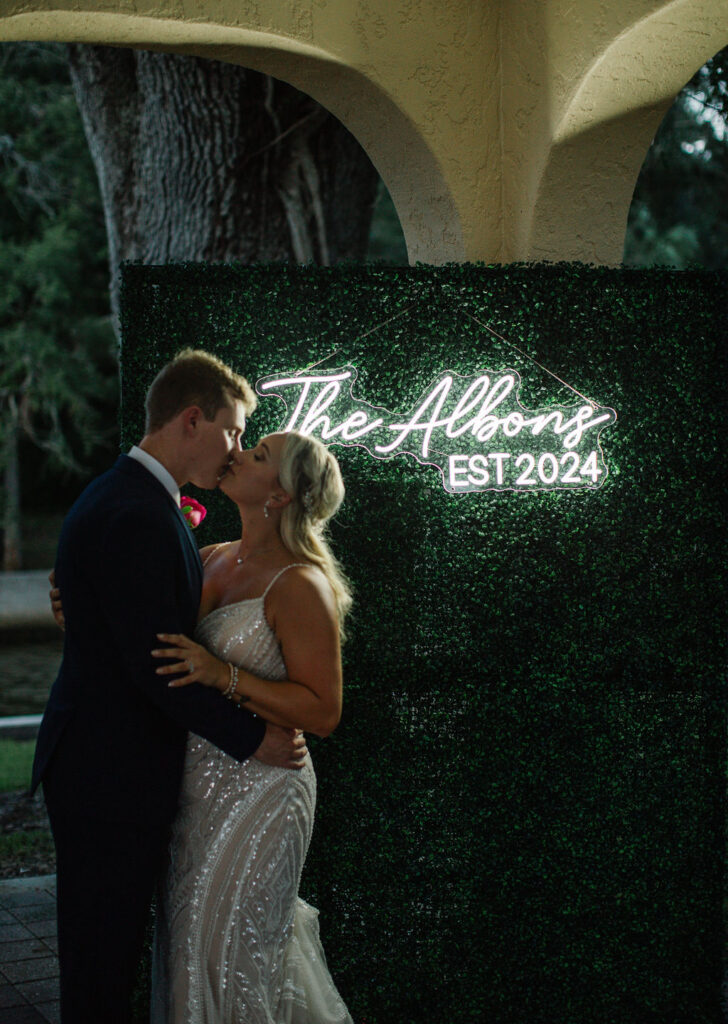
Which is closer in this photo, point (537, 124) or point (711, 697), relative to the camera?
point (711, 697)

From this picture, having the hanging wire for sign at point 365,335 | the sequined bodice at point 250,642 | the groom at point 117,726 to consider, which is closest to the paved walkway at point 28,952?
the groom at point 117,726

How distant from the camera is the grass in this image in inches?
330

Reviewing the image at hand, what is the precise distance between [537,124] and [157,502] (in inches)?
104

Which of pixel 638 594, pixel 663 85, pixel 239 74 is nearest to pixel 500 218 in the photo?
pixel 663 85

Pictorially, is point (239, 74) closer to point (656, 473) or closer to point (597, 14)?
point (597, 14)

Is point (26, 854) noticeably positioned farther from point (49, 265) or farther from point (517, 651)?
point (49, 265)

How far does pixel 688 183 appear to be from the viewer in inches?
562

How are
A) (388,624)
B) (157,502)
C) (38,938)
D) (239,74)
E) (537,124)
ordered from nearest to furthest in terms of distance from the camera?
(157,502)
(388,624)
(537,124)
(38,938)
(239,74)

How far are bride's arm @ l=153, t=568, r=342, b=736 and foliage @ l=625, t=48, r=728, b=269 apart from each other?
2188mm

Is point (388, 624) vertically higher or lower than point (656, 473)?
lower

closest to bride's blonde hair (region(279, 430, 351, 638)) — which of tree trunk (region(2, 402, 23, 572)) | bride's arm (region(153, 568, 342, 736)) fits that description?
bride's arm (region(153, 568, 342, 736))

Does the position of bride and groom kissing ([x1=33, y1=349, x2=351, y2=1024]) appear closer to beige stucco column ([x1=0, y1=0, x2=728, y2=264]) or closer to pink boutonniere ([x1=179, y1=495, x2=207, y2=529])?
pink boutonniere ([x1=179, y1=495, x2=207, y2=529])

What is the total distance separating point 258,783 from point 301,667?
1.21ft

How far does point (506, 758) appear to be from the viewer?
14.2 ft
